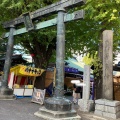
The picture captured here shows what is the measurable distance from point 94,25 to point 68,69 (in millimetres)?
9530

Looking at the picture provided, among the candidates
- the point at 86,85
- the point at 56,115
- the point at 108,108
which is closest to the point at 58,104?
the point at 56,115

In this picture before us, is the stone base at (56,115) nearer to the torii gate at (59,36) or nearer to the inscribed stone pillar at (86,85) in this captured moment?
the torii gate at (59,36)

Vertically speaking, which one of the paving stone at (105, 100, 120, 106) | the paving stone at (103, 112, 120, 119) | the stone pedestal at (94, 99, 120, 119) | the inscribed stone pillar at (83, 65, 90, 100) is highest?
the inscribed stone pillar at (83, 65, 90, 100)

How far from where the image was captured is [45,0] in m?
13.7

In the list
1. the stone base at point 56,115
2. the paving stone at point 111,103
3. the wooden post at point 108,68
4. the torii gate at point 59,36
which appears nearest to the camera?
the stone base at point 56,115

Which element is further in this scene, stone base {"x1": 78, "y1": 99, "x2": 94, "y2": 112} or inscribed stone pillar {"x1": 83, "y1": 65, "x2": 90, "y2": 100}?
inscribed stone pillar {"x1": 83, "y1": 65, "x2": 90, "y2": 100}

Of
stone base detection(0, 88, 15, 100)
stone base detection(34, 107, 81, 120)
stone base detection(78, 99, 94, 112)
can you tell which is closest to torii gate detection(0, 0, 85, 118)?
stone base detection(0, 88, 15, 100)

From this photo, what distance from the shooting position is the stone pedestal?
8.58 m

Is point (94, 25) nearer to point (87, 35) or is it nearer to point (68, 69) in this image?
point (87, 35)

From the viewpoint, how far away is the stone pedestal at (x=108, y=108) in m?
8.58

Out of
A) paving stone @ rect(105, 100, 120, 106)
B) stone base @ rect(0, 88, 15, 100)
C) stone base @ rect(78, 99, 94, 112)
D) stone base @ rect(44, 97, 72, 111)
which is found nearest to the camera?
stone base @ rect(44, 97, 72, 111)

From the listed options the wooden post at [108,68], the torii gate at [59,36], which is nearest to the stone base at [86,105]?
the wooden post at [108,68]

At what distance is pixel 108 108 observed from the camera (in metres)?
8.73

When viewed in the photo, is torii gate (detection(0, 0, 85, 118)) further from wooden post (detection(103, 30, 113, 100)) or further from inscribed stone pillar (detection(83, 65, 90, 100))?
inscribed stone pillar (detection(83, 65, 90, 100))
